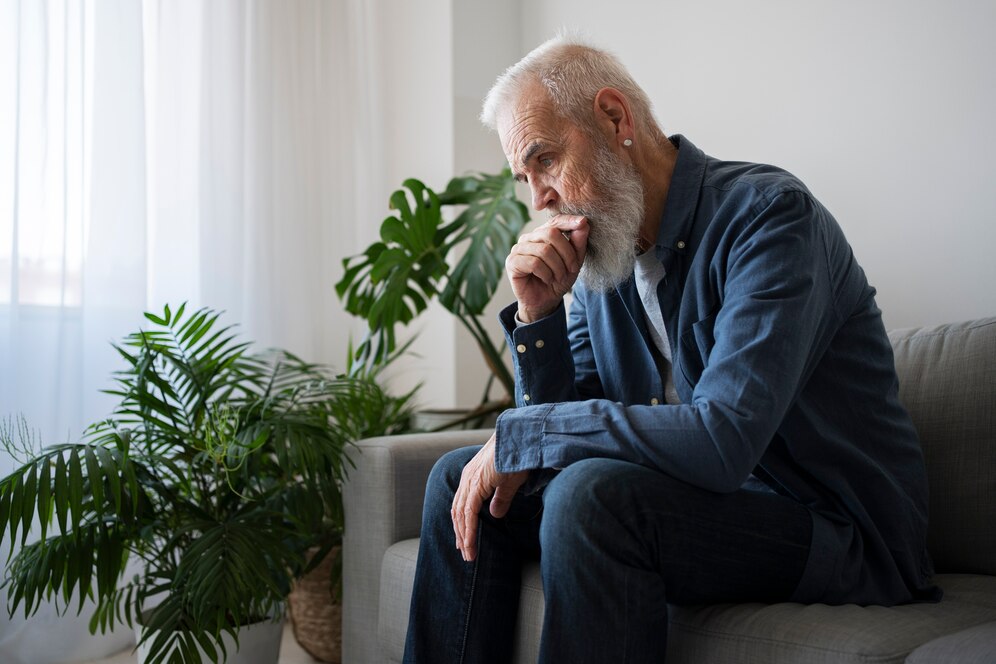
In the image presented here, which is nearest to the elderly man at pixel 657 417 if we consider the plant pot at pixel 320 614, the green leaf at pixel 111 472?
the green leaf at pixel 111 472

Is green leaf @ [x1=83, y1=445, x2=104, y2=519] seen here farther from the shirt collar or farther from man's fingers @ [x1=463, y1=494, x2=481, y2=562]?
the shirt collar

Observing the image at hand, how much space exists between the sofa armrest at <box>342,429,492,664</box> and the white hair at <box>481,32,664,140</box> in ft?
2.27

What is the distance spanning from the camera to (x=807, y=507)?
46.3 inches

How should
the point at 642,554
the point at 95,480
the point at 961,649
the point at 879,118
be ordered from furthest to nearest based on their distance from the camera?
1. the point at 879,118
2. the point at 95,480
3. the point at 642,554
4. the point at 961,649

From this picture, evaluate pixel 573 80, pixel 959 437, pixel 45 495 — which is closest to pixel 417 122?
pixel 573 80

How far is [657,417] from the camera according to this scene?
1083 mm

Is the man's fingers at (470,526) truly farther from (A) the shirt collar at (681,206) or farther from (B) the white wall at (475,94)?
(B) the white wall at (475,94)

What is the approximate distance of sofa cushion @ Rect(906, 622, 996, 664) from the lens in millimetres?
909

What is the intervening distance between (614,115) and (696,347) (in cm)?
38

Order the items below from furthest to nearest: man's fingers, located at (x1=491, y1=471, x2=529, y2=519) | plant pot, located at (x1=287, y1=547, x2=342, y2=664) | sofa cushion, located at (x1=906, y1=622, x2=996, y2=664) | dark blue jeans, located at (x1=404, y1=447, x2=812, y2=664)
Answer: plant pot, located at (x1=287, y1=547, x2=342, y2=664)
man's fingers, located at (x1=491, y1=471, x2=529, y2=519)
dark blue jeans, located at (x1=404, y1=447, x2=812, y2=664)
sofa cushion, located at (x1=906, y1=622, x2=996, y2=664)

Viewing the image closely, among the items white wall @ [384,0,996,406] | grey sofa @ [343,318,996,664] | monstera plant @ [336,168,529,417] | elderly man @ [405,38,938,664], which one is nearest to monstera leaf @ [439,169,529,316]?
monstera plant @ [336,168,529,417]

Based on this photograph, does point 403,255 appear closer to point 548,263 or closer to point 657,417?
point 548,263

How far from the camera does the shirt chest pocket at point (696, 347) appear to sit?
48.8 inches

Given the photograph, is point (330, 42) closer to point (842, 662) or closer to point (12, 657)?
point (12, 657)
